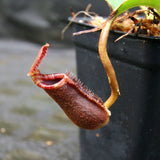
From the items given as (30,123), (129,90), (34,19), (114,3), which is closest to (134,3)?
(114,3)

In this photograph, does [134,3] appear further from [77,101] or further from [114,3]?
[77,101]

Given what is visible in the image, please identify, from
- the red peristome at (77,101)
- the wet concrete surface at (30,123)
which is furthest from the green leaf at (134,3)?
the wet concrete surface at (30,123)

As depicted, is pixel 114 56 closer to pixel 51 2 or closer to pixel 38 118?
pixel 38 118

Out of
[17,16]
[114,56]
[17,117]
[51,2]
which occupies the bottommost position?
[17,117]

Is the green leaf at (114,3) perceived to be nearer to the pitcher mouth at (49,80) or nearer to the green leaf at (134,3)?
the green leaf at (134,3)

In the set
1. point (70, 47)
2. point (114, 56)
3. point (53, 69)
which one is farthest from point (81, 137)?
point (70, 47)

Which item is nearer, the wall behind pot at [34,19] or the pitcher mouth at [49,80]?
the pitcher mouth at [49,80]
